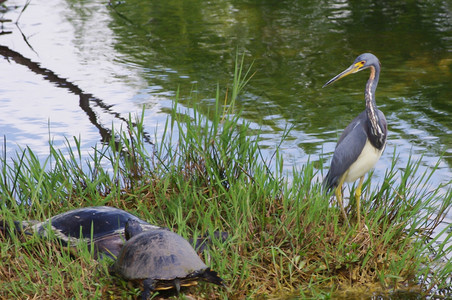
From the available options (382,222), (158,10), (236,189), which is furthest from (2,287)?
(158,10)

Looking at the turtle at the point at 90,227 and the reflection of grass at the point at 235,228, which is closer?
the reflection of grass at the point at 235,228

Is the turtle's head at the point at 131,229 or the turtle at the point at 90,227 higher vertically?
the turtle's head at the point at 131,229

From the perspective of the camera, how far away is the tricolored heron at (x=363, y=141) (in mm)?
4746

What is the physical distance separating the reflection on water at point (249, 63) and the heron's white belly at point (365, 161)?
41.7 inches

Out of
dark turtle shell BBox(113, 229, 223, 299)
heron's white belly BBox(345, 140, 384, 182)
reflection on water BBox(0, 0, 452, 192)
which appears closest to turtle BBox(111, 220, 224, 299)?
dark turtle shell BBox(113, 229, 223, 299)

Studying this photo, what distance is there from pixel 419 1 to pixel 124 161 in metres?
9.06

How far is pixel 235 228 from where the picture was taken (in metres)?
4.18

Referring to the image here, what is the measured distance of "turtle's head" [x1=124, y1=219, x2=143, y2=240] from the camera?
391 centimetres

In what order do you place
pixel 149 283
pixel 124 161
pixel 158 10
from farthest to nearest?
1. pixel 158 10
2. pixel 124 161
3. pixel 149 283

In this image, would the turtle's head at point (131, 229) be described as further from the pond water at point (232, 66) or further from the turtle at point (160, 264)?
the pond water at point (232, 66)

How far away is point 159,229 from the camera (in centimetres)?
384

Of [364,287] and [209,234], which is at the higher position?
[209,234]

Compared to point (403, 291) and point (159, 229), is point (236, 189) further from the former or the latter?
point (403, 291)

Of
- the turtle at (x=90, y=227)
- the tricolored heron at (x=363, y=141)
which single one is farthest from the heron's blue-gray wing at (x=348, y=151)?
the turtle at (x=90, y=227)
